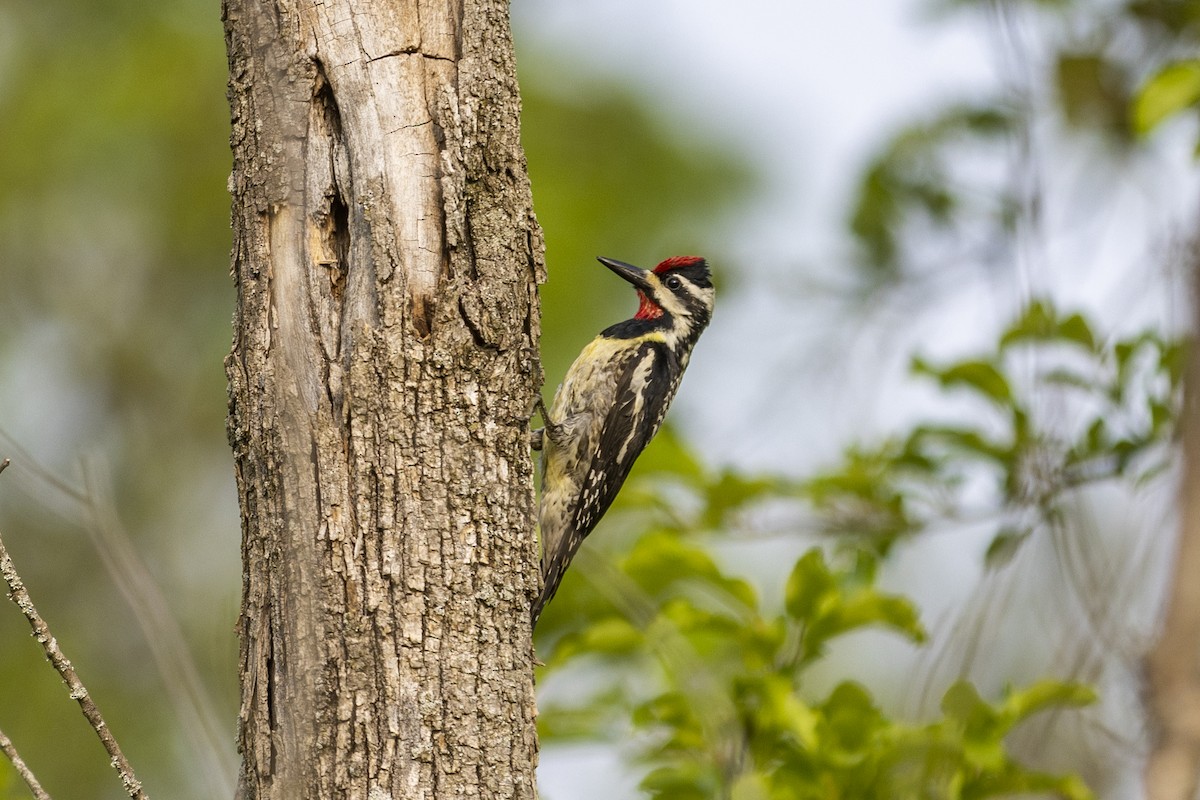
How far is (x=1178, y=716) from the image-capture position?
2.11 m

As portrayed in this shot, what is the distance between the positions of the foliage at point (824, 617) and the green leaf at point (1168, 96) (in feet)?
1.66

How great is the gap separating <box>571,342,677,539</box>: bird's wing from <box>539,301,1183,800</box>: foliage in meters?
0.37

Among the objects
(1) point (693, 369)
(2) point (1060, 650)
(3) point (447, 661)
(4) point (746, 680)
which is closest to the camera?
(3) point (447, 661)

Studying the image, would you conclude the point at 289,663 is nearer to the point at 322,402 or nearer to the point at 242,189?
the point at 322,402

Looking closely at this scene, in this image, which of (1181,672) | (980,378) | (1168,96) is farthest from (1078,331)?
(1181,672)

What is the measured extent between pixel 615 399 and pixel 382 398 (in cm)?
228

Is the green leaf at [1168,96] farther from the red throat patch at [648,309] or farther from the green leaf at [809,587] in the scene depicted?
the red throat patch at [648,309]

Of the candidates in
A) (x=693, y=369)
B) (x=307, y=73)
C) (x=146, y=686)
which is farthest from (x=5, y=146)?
(x=307, y=73)

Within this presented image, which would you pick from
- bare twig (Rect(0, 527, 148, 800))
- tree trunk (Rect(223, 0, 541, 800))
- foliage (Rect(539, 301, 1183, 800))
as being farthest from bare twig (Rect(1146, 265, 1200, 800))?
bare twig (Rect(0, 527, 148, 800))

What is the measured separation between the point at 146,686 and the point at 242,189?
7.91m

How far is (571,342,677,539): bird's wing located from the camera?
435 centimetres

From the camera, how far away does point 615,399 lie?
4594 mm

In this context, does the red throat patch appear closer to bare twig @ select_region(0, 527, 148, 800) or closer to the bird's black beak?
the bird's black beak

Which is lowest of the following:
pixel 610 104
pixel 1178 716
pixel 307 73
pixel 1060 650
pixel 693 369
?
pixel 1178 716
